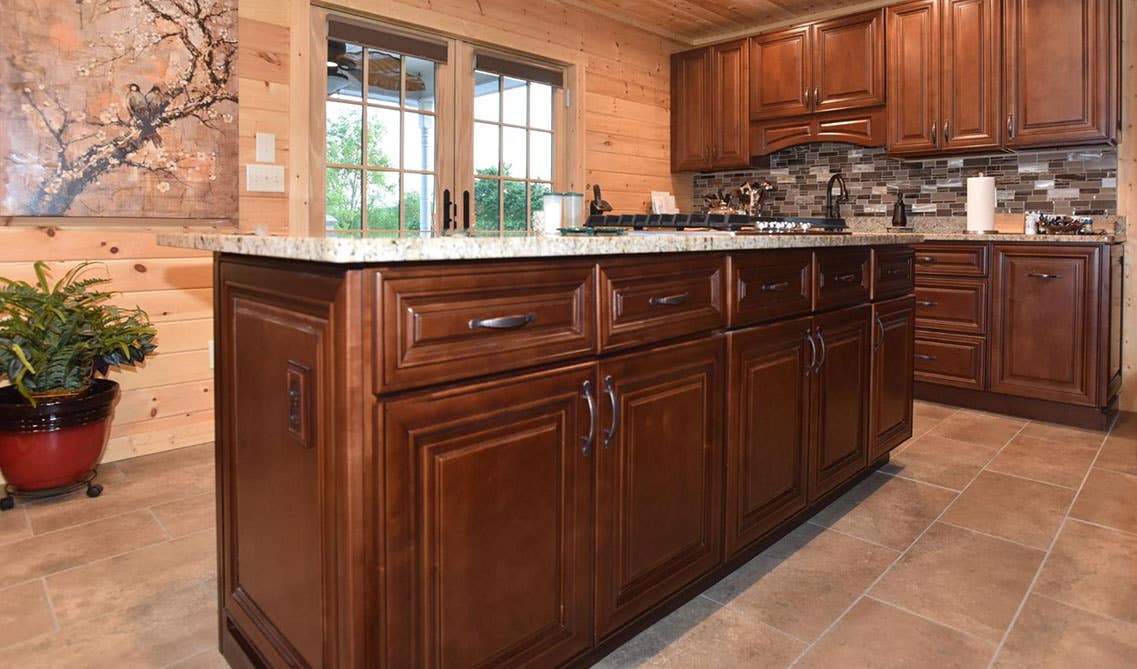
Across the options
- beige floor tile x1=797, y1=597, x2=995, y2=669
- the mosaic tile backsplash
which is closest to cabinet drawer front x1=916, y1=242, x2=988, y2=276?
the mosaic tile backsplash

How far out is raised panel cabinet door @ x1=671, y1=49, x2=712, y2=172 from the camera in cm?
536

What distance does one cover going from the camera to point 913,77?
431 centimetres

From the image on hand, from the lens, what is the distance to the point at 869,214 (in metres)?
4.90

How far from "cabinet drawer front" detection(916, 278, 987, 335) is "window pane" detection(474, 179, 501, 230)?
96.0 inches

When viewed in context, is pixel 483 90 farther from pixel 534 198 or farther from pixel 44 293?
pixel 44 293

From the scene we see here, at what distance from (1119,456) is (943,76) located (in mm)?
2220

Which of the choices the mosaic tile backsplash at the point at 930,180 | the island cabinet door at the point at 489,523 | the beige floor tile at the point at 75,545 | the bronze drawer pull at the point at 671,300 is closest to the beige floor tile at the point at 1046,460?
the mosaic tile backsplash at the point at 930,180

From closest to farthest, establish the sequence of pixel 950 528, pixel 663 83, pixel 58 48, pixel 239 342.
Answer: pixel 239 342
pixel 950 528
pixel 58 48
pixel 663 83

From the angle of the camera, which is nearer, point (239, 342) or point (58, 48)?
point (239, 342)

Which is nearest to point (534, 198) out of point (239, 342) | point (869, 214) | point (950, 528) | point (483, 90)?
point (483, 90)

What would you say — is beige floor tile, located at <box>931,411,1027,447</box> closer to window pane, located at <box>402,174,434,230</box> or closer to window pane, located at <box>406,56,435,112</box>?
window pane, located at <box>402,174,434,230</box>

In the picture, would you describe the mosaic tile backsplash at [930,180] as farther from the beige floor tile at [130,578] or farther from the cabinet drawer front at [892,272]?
the beige floor tile at [130,578]

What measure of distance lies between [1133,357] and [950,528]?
2.50 meters

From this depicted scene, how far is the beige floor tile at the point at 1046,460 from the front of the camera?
2.96 metres
